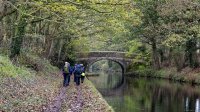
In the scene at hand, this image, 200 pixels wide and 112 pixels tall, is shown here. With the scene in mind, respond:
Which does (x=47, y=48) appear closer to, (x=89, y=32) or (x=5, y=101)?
(x=89, y=32)

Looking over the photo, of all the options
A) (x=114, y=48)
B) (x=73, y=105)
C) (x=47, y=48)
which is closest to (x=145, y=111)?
(x=73, y=105)

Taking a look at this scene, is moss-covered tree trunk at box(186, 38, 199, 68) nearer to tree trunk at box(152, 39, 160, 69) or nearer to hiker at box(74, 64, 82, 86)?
tree trunk at box(152, 39, 160, 69)

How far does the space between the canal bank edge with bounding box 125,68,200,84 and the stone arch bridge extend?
5536mm

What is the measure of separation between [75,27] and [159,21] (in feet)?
60.1

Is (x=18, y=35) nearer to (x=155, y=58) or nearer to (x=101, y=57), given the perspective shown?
(x=155, y=58)

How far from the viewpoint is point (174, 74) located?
160ft

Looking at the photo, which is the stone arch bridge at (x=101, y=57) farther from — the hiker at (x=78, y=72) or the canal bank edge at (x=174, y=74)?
the hiker at (x=78, y=72)

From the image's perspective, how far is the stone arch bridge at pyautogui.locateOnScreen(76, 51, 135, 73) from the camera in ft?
204

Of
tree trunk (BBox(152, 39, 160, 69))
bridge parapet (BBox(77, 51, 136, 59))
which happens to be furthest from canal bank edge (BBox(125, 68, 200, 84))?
bridge parapet (BBox(77, 51, 136, 59))

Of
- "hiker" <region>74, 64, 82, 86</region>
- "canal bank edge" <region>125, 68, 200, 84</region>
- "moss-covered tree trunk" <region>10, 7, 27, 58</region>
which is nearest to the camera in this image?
"moss-covered tree trunk" <region>10, 7, 27, 58</region>

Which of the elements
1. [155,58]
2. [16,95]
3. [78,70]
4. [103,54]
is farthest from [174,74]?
[16,95]

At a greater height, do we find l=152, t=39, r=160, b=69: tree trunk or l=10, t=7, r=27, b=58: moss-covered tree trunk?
l=10, t=7, r=27, b=58: moss-covered tree trunk

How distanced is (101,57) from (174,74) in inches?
734

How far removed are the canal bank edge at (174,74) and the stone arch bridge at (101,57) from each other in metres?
5.54
